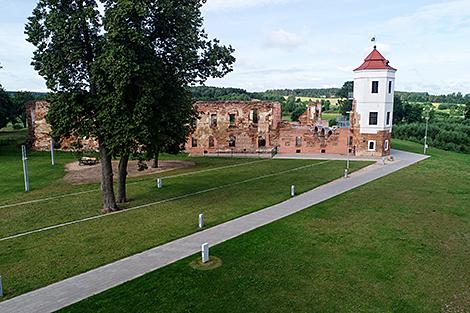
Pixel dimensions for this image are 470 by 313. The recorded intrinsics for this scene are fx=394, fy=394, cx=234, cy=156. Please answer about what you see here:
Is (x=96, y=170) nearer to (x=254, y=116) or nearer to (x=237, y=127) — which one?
(x=237, y=127)

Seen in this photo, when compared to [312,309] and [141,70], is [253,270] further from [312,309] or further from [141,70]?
[141,70]

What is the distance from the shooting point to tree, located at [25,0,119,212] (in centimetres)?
1761

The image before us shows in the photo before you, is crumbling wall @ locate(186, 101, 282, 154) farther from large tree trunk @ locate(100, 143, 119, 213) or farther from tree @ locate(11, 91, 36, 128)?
tree @ locate(11, 91, 36, 128)

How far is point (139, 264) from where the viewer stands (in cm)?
1320

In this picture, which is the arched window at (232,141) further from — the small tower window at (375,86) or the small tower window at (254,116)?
the small tower window at (375,86)

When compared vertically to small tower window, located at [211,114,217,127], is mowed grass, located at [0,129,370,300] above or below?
below

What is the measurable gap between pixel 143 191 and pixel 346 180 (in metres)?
13.9

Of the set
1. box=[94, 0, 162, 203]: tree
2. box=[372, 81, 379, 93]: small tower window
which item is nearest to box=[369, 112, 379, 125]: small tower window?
box=[372, 81, 379, 93]: small tower window

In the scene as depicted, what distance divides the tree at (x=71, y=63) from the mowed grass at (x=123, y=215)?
3.91m

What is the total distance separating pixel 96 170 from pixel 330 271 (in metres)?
24.4

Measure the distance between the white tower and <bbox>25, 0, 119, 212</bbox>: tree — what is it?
2822cm

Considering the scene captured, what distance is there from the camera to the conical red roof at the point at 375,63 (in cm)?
3812

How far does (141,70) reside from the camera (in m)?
17.0

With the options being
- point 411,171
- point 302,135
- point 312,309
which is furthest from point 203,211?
point 302,135
